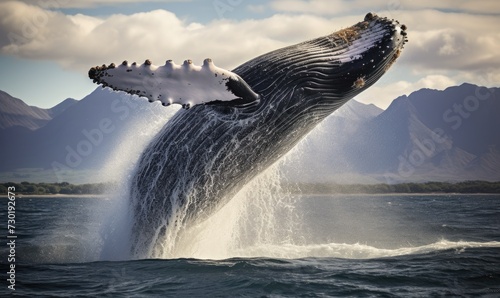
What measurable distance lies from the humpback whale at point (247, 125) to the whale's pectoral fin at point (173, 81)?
265 millimetres

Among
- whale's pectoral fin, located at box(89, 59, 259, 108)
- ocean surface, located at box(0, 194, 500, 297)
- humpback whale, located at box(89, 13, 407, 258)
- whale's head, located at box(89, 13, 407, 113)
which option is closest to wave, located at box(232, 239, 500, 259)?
ocean surface, located at box(0, 194, 500, 297)

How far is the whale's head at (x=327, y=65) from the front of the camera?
763 centimetres

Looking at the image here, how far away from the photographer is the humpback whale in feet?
25.0

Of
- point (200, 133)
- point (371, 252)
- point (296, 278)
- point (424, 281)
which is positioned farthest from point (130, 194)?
point (371, 252)

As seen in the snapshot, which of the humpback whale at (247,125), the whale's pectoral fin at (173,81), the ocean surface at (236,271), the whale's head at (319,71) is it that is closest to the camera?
the whale's pectoral fin at (173,81)

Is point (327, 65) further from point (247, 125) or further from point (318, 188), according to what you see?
point (318, 188)

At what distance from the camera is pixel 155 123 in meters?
9.09

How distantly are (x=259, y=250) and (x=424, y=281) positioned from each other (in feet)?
11.6

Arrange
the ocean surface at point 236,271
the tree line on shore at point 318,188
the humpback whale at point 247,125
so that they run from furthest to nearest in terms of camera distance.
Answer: the tree line on shore at point 318,188, the humpback whale at point 247,125, the ocean surface at point 236,271

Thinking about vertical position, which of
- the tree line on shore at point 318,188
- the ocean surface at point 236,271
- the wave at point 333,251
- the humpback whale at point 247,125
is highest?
the tree line on shore at point 318,188

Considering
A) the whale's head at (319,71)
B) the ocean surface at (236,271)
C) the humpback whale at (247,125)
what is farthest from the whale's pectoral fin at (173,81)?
the ocean surface at (236,271)

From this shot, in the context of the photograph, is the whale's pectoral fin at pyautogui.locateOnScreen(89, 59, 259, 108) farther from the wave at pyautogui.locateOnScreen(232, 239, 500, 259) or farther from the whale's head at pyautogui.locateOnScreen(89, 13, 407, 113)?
the wave at pyautogui.locateOnScreen(232, 239, 500, 259)

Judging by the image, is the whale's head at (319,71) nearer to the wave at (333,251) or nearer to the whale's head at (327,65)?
the whale's head at (327,65)

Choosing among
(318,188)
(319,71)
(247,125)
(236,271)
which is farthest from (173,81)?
(318,188)
